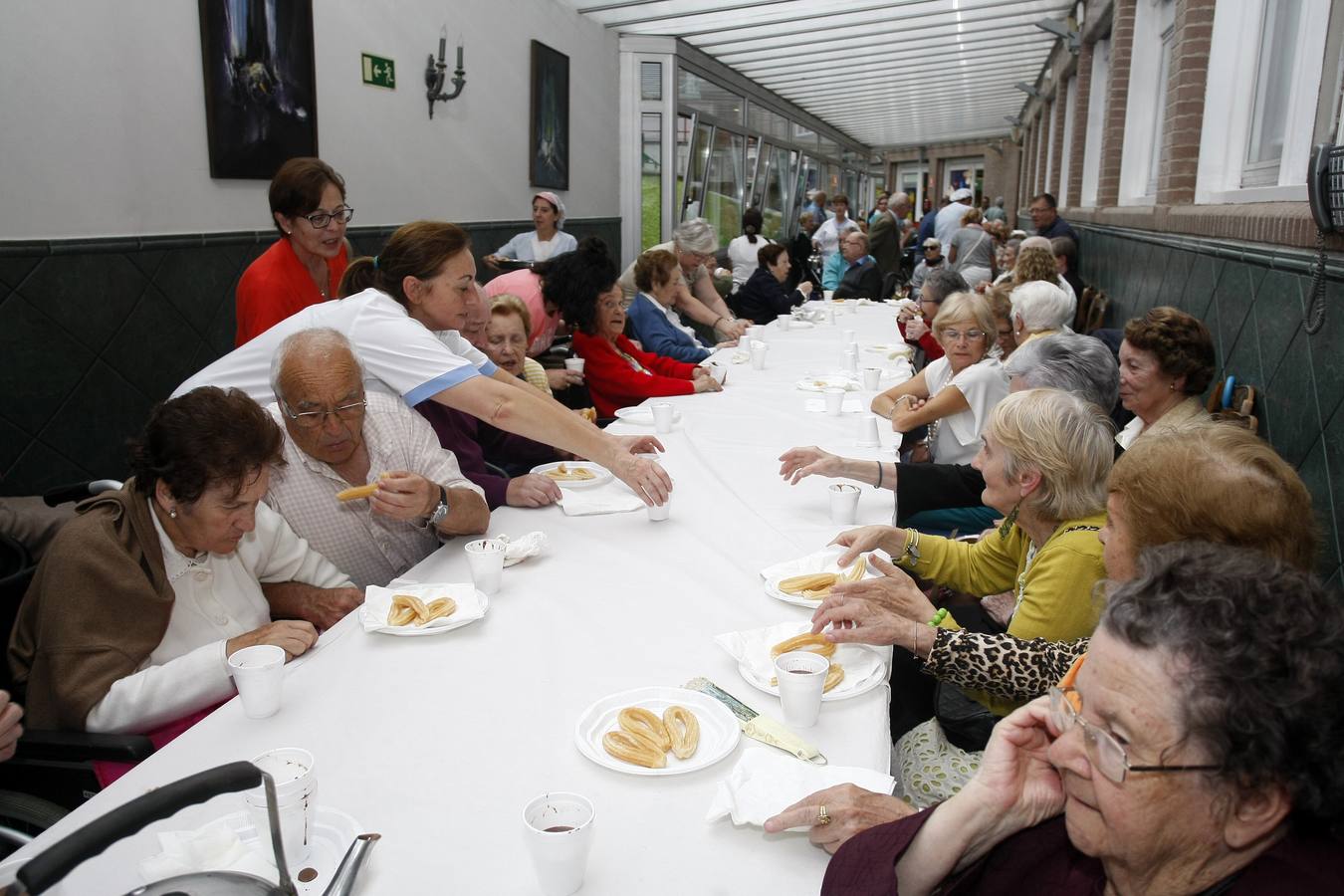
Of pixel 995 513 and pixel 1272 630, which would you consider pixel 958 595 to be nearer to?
pixel 995 513

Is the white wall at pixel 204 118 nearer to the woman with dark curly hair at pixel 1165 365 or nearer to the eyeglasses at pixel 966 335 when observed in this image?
the eyeglasses at pixel 966 335

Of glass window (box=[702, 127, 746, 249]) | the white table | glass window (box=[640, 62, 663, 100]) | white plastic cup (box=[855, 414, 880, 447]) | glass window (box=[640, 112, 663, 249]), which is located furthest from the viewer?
glass window (box=[702, 127, 746, 249])

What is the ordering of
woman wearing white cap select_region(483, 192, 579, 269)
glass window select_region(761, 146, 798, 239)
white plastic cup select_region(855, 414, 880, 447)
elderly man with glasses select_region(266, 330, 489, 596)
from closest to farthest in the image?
elderly man with glasses select_region(266, 330, 489, 596), white plastic cup select_region(855, 414, 880, 447), woman wearing white cap select_region(483, 192, 579, 269), glass window select_region(761, 146, 798, 239)

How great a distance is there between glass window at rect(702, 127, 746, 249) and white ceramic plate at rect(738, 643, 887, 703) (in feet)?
38.2

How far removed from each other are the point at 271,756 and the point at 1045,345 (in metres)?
2.58

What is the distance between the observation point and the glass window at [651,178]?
35.4 feet

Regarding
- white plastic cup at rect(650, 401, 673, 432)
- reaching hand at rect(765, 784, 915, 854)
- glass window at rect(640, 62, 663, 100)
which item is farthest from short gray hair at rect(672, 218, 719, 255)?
reaching hand at rect(765, 784, 915, 854)

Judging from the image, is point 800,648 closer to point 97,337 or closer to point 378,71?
point 97,337

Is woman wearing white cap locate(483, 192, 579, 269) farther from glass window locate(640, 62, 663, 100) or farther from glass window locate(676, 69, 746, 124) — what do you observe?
glass window locate(676, 69, 746, 124)

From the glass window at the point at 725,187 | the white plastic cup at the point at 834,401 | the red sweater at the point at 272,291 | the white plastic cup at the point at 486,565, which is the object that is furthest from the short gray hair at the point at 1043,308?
the glass window at the point at 725,187

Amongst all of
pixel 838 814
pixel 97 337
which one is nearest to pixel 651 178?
pixel 97 337

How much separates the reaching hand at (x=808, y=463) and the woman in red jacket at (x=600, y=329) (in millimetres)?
1642

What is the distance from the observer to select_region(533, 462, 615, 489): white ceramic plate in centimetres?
276

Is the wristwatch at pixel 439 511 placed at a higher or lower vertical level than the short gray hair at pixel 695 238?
lower
